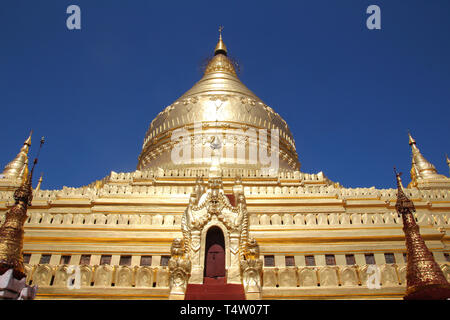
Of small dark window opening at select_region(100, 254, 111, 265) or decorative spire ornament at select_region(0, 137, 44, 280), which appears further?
small dark window opening at select_region(100, 254, 111, 265)

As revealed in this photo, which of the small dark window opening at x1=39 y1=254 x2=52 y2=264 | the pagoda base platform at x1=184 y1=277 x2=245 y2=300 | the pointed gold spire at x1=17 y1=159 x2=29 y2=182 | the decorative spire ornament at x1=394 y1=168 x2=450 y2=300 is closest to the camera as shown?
the decorative spire ornament at x1=394 y1=168 x2=450 y2=300

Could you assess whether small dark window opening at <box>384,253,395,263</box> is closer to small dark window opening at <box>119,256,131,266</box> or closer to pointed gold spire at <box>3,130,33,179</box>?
small dark window opening at <box>119,256,131,266</box>

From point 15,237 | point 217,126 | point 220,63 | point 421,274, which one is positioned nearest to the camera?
point 421,274

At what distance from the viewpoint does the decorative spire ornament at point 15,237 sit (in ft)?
25.8

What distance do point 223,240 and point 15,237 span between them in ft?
16.8

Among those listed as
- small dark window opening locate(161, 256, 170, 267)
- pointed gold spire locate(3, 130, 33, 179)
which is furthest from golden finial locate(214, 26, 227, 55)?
small dark window opening locate(161, 256, 170, 267)

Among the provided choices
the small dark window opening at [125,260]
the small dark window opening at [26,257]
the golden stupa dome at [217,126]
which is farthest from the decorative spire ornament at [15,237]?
the golden stupa dome at [217,126]

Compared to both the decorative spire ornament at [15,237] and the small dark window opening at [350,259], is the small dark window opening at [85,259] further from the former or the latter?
the small dark window opening at [350,259]

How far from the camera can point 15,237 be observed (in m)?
8.57

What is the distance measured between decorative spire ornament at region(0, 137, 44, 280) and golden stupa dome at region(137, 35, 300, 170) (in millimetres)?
13251

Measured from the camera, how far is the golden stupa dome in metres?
23.7

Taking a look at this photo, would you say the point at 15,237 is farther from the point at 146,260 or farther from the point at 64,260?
the point at 146,260

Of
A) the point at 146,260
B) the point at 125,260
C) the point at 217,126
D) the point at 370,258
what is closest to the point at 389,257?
the point at 370,258

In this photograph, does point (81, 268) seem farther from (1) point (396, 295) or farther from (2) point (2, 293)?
(1) point (396, 295)
